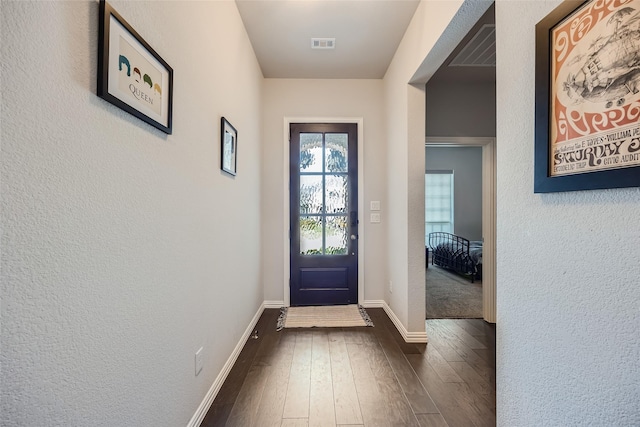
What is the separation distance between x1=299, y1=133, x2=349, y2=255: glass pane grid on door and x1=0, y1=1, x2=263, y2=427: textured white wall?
5.85 feet

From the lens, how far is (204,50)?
1583 mm

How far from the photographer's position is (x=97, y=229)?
0.80m

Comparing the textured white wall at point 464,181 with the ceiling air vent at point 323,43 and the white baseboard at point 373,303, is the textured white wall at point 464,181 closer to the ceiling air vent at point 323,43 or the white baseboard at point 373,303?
the white baseboard at point 373,303

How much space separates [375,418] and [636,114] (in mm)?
1682

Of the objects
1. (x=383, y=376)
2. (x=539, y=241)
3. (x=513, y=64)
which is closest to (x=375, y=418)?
(x=383, y=376)

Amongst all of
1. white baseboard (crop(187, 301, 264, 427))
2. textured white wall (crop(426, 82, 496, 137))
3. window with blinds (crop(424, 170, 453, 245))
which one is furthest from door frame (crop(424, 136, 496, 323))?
window with blinds (crop(424, 170, 453, 245))

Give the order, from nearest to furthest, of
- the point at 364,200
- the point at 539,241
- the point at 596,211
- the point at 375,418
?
the point at 596,211 → the point at 539,241 → the point at 375,418 → the point at 364,200

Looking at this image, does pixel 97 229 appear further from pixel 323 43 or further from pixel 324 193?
pixel 324 193

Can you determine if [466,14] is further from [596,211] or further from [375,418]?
[375,418]

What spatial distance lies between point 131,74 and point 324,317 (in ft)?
8.73

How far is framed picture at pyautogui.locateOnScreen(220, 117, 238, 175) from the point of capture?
1.86 meters

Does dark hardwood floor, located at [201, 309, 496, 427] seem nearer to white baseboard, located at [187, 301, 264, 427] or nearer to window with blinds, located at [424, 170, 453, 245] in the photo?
white baseboard, located at [187, 301, 264, 427]

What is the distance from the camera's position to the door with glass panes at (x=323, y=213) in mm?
3340

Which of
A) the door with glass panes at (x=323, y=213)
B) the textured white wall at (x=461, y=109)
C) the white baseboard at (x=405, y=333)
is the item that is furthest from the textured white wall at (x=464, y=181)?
the white baseboard at (x=405, y=333)
